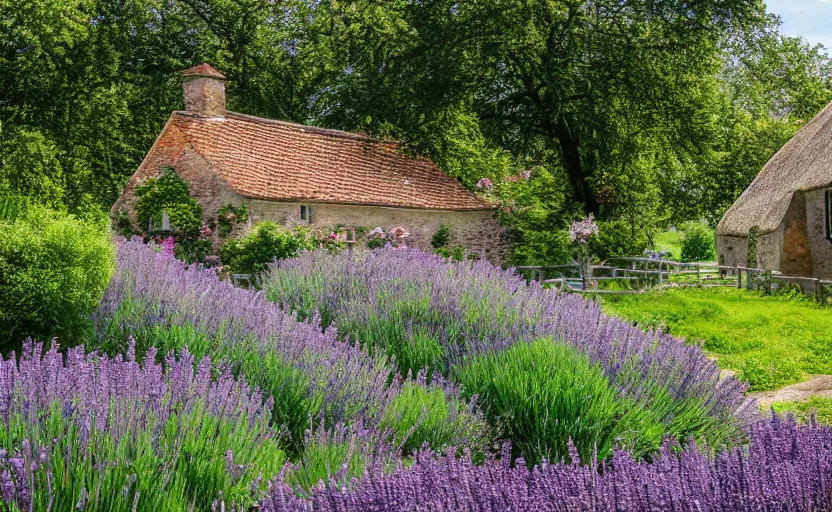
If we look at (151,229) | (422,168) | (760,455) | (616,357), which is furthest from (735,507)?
(422,168)

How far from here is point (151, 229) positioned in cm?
1956

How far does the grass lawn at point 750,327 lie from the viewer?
966 cm

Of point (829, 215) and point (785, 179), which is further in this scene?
point (785, 179)

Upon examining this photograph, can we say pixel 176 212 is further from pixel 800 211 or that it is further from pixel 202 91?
pixel 800 211

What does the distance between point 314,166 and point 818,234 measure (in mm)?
12100

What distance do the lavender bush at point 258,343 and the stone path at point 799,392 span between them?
408 centimetres

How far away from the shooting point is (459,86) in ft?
74.3

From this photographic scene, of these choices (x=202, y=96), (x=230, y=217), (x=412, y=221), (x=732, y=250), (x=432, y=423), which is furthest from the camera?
(x=732, y=250)

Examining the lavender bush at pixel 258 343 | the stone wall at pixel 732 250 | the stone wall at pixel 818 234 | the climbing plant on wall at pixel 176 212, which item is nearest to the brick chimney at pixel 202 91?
the climbing plant on wall at pixel 176 212

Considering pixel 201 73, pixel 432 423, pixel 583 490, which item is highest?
pixel 201 73

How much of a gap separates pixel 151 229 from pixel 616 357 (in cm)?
1586

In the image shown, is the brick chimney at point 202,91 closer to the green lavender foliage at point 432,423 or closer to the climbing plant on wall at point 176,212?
the climbing plant on wall at point 176,212

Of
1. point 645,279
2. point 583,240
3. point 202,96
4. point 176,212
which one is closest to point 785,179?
point 645,279

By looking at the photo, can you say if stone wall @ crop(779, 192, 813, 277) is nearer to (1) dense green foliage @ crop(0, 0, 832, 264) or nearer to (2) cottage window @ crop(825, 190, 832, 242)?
(2) cottage window @ crop(825, 190, 832, 242)
